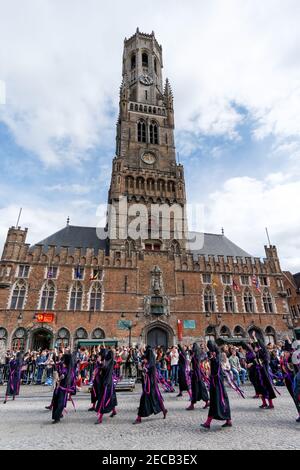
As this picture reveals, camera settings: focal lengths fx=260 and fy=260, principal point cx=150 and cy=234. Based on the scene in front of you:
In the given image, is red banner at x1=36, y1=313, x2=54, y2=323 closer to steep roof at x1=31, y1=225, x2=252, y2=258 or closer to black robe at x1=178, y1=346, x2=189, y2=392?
steep roof at x1=31, y1=225, x2=252, y2=258

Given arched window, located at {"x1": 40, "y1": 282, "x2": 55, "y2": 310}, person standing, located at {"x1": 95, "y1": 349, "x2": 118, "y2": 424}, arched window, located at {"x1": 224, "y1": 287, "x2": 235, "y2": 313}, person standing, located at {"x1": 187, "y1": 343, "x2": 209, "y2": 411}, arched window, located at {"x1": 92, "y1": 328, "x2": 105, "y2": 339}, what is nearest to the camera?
person standing, located at {"x1": 95, "y1": 349, "x2": 118, "y2": 424}

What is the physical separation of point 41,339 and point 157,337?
10.4m

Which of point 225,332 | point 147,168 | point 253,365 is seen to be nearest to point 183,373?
point 253,365

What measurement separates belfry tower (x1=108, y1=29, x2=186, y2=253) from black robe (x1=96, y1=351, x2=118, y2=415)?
20.4 m

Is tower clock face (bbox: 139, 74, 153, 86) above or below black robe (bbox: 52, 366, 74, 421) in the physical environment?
above

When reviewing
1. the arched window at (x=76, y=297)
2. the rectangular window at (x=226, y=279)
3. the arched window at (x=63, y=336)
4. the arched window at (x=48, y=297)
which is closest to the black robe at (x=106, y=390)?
the arched window at (x=63, y=336)

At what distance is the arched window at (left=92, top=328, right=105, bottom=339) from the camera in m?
22.9

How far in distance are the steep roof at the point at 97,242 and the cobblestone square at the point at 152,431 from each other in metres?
21.5

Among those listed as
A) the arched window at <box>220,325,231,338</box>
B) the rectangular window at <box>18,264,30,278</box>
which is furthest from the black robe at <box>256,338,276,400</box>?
the rectangular window at <box>18,264,30,278</box>

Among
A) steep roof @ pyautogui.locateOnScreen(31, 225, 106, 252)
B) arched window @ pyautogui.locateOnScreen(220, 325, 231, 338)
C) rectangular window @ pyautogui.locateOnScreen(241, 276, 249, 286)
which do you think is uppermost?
steep roof @ pyautogui.locateOnScreen(31, 225, 106, 252)

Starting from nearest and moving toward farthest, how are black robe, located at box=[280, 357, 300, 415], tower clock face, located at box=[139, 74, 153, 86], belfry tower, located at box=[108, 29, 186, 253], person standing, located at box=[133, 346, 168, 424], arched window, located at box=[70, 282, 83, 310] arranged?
person standing, located at box=[133, 346, 168, 424]
black robe, located at box=[280, 357, 300, 415]
arched window, located at box=[70, 282, 83, 310]
belfry tower, located at box=[108, 29, 186, 253]
tower clock face, located at box=[139, 74, 153, 86]

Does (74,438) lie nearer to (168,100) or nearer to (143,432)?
(143,432)
